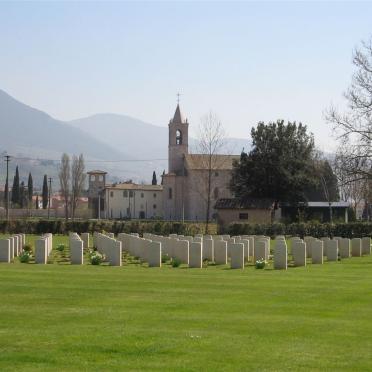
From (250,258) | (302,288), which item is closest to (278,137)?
(250,258)

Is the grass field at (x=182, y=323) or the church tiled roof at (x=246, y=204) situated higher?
the church tiled roof at (x=246, y=204)

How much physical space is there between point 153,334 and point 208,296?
4555 millimetres

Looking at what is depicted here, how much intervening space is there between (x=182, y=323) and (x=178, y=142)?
330ft

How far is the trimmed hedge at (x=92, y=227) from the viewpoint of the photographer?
58.3m

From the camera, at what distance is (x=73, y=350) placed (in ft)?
32.3

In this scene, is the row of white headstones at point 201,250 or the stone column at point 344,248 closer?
the row of white headstones at point 201,250

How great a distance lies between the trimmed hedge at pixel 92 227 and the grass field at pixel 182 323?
38776mm

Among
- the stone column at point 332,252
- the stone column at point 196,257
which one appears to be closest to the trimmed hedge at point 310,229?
the stone column at point 332,252

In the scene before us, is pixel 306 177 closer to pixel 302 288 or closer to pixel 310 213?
pixel 310 213

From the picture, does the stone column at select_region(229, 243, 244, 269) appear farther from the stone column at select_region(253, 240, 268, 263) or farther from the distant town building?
the distant town building

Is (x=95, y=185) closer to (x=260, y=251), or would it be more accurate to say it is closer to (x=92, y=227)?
(x=92, y=227)

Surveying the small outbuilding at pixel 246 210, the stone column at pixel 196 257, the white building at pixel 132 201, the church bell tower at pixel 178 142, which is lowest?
the stone column at pixel 196 257

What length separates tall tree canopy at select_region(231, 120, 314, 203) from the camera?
234 ft

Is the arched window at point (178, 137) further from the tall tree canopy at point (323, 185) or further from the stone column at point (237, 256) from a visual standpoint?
the stone column at point (237, 256)
